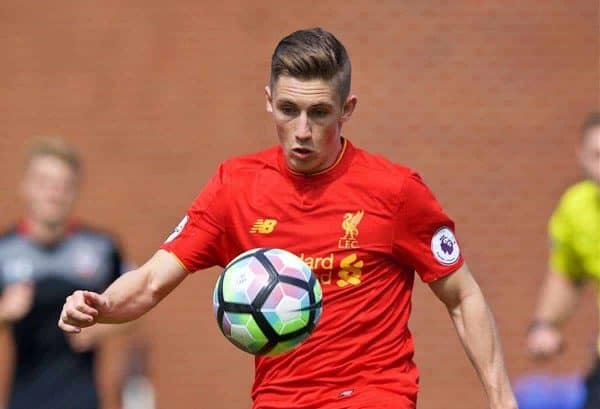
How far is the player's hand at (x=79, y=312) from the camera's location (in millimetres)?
4562

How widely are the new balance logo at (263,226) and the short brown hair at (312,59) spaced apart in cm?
48

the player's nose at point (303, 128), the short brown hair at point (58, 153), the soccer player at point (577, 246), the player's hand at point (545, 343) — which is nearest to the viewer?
the player's nose at point (303, 128)

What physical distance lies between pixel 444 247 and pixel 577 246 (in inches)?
91.8

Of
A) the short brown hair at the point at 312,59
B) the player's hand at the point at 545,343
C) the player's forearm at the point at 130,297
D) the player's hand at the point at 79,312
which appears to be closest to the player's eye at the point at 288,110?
the short brown hair at the point at 312,59

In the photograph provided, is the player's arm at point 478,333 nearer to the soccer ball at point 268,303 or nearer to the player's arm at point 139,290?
the soccer ball at point 268,303

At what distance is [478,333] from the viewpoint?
4.92m

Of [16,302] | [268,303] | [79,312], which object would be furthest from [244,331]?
[16,302]

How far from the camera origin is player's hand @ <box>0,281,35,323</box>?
7.49 meters

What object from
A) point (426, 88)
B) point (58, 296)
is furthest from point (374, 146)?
point (58, 296)

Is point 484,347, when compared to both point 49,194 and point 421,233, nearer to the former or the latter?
point 421,233

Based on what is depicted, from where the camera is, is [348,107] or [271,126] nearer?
[348,107]

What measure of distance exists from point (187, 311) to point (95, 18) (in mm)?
2268

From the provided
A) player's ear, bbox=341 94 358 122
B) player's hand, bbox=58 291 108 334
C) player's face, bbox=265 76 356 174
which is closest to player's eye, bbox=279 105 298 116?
player's face, bbox=265 76 356 174

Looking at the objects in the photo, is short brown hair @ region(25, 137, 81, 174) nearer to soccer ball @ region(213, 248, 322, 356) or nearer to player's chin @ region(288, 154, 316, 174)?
player's chin @ region(288, 154, 316, 174)
